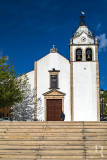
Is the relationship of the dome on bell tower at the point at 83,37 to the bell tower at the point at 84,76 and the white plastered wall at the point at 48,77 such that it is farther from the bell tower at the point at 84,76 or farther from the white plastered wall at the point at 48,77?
the white plastered wall at the point at 48,77

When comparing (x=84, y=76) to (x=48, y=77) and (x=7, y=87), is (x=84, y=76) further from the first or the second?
(x=7, y=87)

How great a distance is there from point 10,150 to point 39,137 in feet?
5.52

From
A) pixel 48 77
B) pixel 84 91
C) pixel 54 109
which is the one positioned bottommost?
pixel 54 109

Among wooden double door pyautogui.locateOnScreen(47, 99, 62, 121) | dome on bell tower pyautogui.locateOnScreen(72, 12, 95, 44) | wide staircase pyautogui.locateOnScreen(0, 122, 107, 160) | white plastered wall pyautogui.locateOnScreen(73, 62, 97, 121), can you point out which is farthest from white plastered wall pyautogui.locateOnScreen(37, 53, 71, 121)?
wide staircase pyautogui.locateOnScreen(0, 122, 107, 160)

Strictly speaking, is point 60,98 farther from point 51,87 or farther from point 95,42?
point 95,42

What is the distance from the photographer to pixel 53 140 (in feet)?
33.4

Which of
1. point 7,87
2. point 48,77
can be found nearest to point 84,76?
point 48,77

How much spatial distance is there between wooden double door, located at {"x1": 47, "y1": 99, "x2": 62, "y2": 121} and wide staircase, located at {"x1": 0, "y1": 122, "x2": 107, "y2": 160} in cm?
793

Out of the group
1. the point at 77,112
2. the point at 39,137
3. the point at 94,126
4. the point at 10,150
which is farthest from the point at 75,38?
the point at 10,150

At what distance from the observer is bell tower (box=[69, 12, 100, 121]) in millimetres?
19656

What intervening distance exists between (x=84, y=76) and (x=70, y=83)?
1610 millimetres

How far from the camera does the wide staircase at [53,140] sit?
9148 millimetres

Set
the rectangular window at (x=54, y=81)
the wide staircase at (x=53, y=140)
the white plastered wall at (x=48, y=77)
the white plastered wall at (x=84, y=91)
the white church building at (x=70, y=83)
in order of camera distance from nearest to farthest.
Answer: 1. the wide staircase at (x=53, y=140)
2. the white plastered wall at (x=84, y=91)
3. the white church building at (x=70, y=83)
4. the white plastered wall at (x=48, y=77)
5. the rectangular window at (x=54, y=81)

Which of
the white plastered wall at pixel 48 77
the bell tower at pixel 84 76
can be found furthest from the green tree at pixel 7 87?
the bell tower at pixel 84 76
